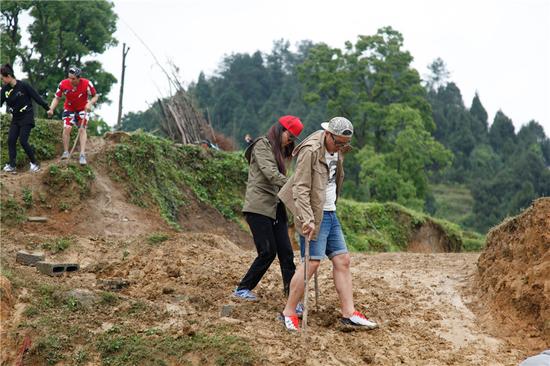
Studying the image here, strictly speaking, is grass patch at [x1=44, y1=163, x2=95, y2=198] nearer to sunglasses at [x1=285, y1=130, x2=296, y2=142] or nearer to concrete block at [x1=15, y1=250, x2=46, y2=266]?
concrete block at [x1=15, y1=250, x2=46, y2=266]

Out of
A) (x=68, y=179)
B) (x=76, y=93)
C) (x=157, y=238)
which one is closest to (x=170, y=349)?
(x=157, y=238)

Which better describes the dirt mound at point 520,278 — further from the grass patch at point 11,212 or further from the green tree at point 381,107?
the green tree at point 381,107

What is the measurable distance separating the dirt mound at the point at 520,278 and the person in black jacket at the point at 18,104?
283 inches

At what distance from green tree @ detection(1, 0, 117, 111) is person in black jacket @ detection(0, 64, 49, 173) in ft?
61.6

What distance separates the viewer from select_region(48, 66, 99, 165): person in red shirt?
11.4 metres

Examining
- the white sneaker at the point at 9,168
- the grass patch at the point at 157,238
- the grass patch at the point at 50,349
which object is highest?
the white sneaker at the point at 9,168

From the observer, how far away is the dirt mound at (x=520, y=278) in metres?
7.09

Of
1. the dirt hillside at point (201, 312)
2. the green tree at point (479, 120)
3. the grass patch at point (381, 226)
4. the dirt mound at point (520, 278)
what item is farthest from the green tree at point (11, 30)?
the green tree at point (479, 120)

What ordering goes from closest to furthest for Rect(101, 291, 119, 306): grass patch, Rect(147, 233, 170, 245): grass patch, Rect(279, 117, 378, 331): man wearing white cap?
Rect(279, 117, 378, 331): man wearing white cap
Rect(101, 291, 119, 306): grass patch
Rect(147, 233, 170, 245): grass patch

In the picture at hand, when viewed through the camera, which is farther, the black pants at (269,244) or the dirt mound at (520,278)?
the dirt mound at (520,278)

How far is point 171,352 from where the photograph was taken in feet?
19.9

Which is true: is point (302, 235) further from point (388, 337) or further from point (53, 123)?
point (53, 123)

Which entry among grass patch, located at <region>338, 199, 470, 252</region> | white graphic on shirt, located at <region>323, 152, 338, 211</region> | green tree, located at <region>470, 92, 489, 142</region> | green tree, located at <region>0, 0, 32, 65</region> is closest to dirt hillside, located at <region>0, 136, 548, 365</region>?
white graphic on shirt, located at <region>323, 152, 338, 211</region>

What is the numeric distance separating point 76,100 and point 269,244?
6.06m
